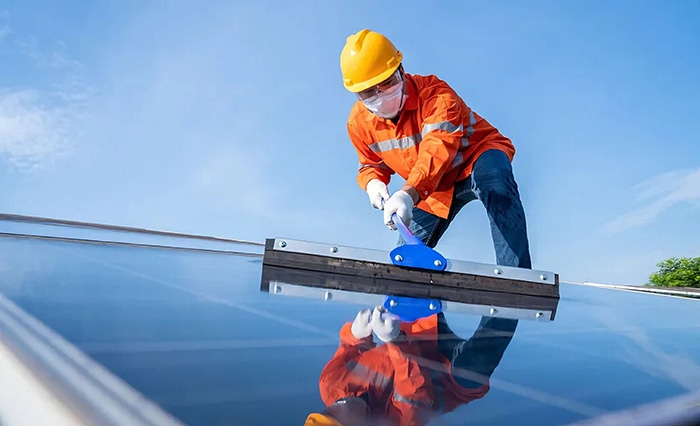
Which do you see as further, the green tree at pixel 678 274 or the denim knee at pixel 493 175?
the green tree at pixel 678 274

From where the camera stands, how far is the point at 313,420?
1.89ft

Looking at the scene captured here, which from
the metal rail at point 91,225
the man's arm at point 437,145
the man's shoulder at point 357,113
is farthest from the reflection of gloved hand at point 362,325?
the metal rail at point 91,225

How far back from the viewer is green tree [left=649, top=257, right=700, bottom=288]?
2311 centimetres

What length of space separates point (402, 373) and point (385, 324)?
452mm

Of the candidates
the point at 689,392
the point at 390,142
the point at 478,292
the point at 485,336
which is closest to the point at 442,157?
the point at 390,142

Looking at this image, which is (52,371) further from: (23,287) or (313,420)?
(23,287)

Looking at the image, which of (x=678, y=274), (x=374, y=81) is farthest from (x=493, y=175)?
(x=678, y=274)

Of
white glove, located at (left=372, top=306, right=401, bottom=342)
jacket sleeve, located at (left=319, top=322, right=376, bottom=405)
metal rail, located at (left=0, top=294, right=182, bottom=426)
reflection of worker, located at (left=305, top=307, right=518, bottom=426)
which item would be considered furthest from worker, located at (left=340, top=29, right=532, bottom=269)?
metal rail, located at (left=0, top=294, right=182, bottom=426)

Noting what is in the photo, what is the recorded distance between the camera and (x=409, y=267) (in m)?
2.62

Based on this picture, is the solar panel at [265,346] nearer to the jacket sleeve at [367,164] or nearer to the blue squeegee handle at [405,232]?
the blue squeegee handle at [405,232]

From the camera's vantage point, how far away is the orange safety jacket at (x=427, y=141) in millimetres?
3072

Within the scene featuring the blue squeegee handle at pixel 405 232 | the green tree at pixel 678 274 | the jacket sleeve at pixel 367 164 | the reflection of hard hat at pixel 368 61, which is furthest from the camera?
the green tree at pixel 678 274

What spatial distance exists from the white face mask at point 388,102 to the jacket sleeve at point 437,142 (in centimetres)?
20

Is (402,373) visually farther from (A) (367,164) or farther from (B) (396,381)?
(A) (367,164)
